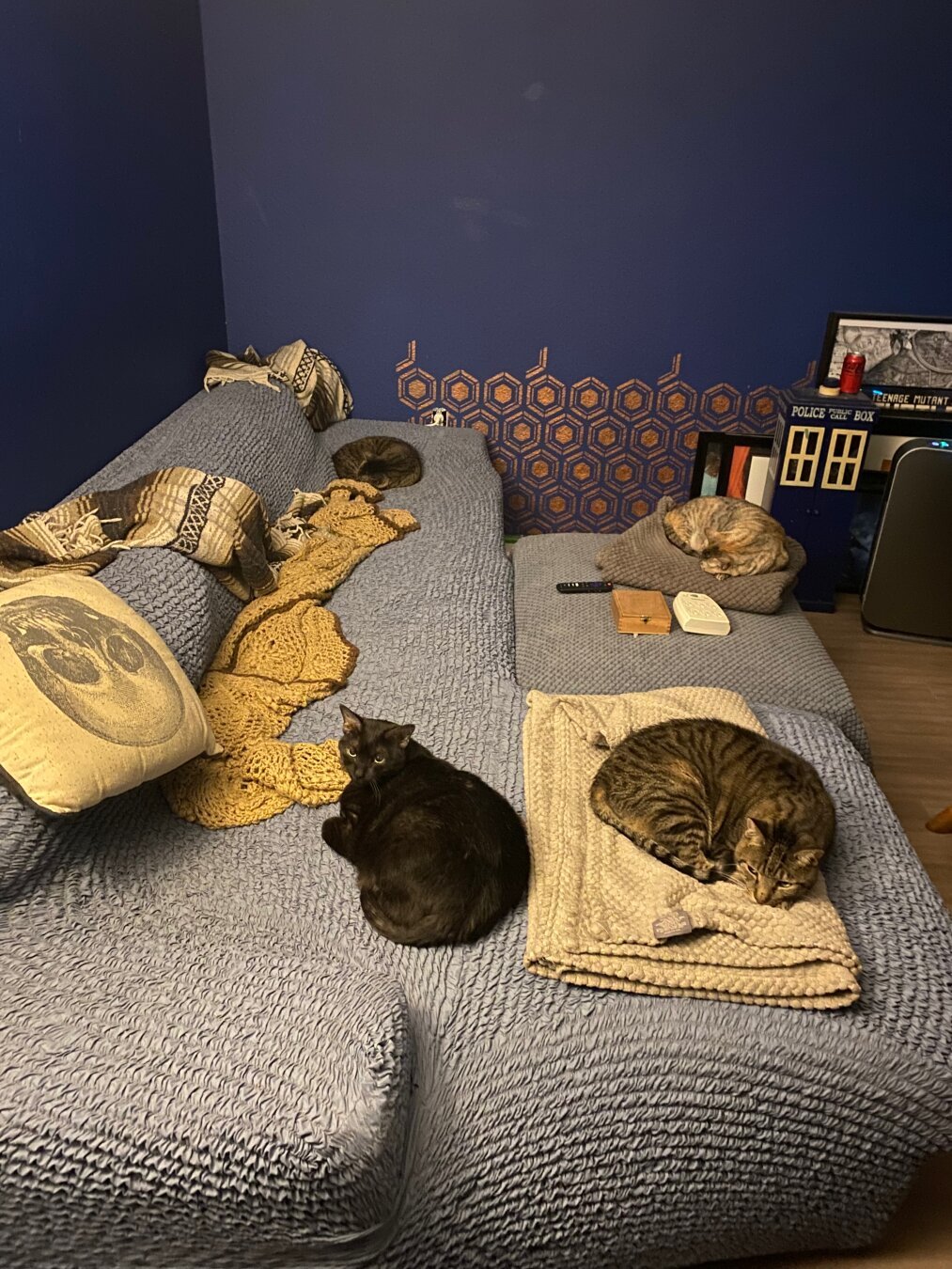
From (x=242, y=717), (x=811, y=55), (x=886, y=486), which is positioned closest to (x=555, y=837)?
(x=242, y=717)

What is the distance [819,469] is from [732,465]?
0.41 metres

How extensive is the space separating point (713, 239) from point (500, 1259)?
304 cm

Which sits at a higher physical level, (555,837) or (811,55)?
(811,55)

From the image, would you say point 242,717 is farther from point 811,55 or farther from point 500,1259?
point 811,55

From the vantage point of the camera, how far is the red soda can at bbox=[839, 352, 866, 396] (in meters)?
2.79

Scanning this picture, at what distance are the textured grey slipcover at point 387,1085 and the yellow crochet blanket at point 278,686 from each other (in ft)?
0.37

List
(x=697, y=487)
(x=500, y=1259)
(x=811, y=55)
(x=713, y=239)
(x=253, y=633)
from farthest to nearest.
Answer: (x=697, y=487) < (x=713, y=239) < (x=811, y=55) < (x=253, y=633) < (x=500, y=1259)

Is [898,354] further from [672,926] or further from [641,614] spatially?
[672,926]

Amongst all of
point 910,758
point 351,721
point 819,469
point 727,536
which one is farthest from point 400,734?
point 819,469

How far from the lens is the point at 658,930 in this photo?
3.68 feet

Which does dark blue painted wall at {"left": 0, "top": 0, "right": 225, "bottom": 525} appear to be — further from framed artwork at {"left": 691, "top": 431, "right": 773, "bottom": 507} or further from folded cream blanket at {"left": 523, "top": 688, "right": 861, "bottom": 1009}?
framed artwork at {"left": 691, "top": 431, "right": 773, "bottom": 507}

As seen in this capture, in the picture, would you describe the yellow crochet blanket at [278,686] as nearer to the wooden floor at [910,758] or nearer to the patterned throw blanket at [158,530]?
the patterned throw blanket at [158,530]

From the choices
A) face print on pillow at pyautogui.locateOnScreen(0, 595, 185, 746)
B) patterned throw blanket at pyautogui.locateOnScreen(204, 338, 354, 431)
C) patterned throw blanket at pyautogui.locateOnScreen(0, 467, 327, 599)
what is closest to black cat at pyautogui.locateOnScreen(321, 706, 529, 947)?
face print on pillow at pyautogui.locateOnScreen(0, 595, 185, 746)

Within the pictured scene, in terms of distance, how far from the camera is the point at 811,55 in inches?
107
